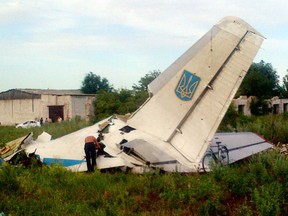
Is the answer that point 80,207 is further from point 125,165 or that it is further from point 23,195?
point 125,165

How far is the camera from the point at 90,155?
310 inches

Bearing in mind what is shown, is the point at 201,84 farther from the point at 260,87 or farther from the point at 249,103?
the point at 260,87

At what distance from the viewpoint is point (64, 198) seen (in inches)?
247

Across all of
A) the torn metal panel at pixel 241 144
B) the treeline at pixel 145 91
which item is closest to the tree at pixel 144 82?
the treeline at pixel 145 91

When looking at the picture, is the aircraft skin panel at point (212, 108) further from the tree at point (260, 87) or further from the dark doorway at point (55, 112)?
the dark doorway at point (55, 112)

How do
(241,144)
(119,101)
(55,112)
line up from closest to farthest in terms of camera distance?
(241,144), (119,101), (55,112)

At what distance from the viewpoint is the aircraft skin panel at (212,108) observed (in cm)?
812

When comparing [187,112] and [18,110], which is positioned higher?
[187,112]

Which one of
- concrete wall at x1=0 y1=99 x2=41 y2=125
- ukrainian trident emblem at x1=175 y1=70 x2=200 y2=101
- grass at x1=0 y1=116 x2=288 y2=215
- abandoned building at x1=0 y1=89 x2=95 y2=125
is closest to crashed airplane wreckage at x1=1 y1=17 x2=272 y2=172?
ukrainian trident emblem at x1=175 y1=70 x2=200 y2=101

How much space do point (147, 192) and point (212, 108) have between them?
2.71 meters

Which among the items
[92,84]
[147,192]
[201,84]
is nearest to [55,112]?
[92,84]

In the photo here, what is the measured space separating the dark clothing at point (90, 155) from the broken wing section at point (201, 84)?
1332 mm

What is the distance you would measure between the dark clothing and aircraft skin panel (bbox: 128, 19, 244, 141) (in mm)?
1348

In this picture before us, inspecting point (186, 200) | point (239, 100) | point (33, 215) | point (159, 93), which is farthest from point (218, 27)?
point (239, 100)
